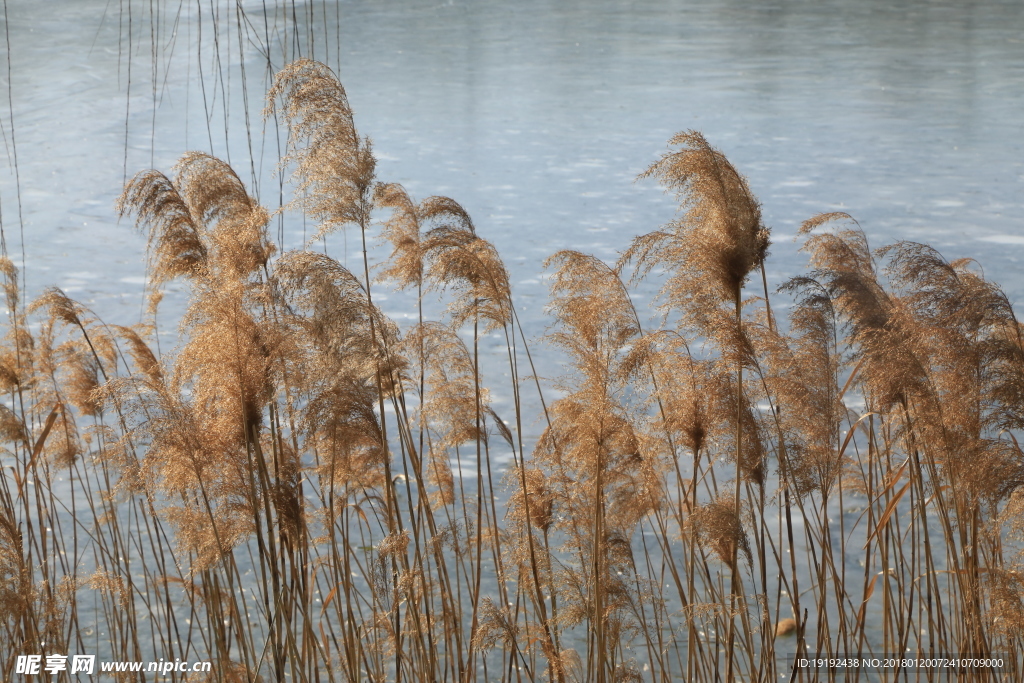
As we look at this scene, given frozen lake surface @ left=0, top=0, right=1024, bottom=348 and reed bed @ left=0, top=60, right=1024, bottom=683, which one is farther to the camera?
frozen lake surface @ left=0, top=0, right=1024, bottom=348

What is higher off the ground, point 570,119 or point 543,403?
point 570,119

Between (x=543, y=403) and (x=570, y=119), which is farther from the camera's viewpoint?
(x=570, y=119)

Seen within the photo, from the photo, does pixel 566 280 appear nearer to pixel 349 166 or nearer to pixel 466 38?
pixel 349 166

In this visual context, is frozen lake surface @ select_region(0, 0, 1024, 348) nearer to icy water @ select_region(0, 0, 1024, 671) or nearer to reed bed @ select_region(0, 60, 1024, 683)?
icy water @ select_region(0, 0, 1024, 671)

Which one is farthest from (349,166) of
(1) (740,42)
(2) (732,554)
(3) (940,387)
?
(1) (740,42)

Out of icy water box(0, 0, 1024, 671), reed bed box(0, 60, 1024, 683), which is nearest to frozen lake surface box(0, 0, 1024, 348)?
icy water box(0, 0, 1024, 671)

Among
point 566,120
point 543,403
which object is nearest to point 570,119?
point 566,120

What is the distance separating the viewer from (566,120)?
7.92 metres

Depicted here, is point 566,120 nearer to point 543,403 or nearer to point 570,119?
point 570,119

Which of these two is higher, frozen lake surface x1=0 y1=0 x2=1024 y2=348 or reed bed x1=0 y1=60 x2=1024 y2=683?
frozen lake surface x1=0 y1=0 x2=1024 y2=348

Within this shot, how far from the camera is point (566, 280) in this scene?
1.52 meters

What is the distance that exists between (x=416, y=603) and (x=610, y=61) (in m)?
9.31

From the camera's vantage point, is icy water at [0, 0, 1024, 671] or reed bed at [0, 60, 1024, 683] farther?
icy water at [0, 0, 1024, 671]

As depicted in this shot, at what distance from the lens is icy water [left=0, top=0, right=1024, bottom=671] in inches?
213
